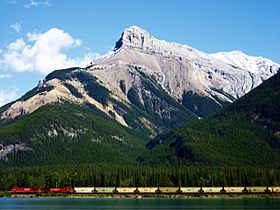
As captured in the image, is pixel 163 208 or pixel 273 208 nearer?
pixel 273 208

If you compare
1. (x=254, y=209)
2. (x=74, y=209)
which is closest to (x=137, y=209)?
(x=74, y=209)

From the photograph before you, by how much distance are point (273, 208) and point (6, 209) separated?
6396 centimetres

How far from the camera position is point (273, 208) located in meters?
157

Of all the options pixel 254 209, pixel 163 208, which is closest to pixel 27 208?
pixel 163 208

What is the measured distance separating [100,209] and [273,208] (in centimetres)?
4144

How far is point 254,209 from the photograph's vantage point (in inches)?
6147

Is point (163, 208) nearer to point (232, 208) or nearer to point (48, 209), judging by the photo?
point (232, 208)

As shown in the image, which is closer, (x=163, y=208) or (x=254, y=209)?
(x=254, y=209)

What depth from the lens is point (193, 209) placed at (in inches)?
6289

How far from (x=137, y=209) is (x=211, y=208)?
18289mm

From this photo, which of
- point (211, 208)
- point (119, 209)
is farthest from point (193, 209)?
point (119, 209)

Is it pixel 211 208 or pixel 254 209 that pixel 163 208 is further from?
pixel 254 209

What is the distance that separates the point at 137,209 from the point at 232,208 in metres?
23.3

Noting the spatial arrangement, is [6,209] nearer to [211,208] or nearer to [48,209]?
[48,209]
